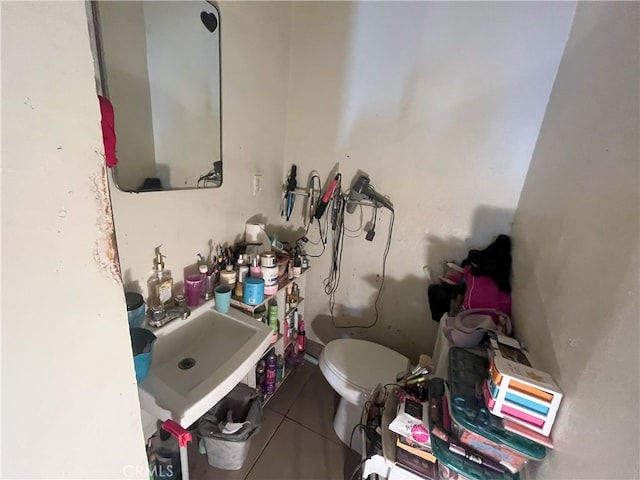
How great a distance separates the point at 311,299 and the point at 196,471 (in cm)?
102

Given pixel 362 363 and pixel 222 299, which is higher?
pixel 222 299

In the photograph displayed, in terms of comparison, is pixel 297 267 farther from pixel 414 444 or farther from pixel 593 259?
pixel 593 259

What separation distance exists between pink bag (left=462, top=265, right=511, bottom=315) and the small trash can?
1.06 meters

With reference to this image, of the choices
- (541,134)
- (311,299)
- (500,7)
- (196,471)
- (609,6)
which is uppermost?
(500,7)

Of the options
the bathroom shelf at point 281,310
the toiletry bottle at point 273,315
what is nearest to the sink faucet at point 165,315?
the bathroom shelf at point 281,310

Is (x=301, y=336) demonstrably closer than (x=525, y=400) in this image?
No

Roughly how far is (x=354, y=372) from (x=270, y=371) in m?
0.49

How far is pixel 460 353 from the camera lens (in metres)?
0.89

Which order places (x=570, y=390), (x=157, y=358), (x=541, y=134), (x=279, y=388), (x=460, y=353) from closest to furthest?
1. (x=570, y=390)
2. (x=460, y=353)
3. (x=157, y=358)
4. (x=541, y=134)
5. (x=279, y=388)

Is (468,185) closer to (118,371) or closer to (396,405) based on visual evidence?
(396,405)

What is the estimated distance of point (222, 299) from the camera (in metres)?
1.18

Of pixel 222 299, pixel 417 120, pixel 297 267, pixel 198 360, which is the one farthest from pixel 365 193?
pixel 198 360

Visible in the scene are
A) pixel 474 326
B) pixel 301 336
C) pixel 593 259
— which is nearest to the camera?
pixel 593 259

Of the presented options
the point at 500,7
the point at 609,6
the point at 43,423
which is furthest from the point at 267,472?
the point at 500,7
